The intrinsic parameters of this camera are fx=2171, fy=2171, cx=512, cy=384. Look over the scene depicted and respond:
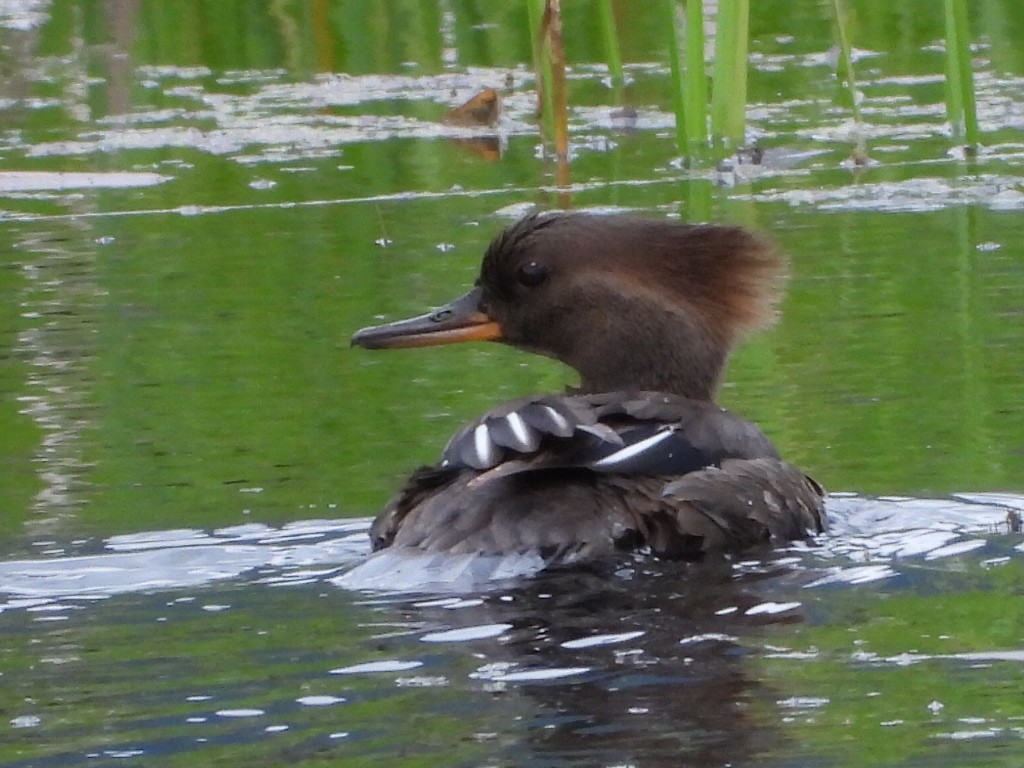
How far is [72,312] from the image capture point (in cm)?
769

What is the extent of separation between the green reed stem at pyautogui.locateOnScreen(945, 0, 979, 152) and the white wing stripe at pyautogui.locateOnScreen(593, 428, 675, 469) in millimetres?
3777

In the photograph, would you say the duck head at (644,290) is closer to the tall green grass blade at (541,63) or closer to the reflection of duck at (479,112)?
the tall green grass blade at (541,63)

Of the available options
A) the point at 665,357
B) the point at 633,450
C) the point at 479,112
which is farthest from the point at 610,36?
the point at 633,450

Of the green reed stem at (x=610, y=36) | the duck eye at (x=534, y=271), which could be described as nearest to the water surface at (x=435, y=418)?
the green reed stem at (x=610, y=36)

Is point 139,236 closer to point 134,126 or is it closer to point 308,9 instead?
point 134,126

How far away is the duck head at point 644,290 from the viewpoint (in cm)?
566

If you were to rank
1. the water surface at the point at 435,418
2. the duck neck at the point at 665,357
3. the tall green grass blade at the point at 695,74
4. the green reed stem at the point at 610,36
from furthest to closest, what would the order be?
1. the green reed stem at the point at 610,36
2. the tall green grass blade at the point at 695,74
3. the duck neck at the point at 665,357
4. the water surface at the point at 435,418

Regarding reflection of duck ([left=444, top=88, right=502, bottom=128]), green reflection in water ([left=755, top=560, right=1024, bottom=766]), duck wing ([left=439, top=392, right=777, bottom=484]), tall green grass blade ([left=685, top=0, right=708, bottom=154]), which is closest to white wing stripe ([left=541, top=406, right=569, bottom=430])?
duck wing ([left=439, top=392, right=777, bottom=484])

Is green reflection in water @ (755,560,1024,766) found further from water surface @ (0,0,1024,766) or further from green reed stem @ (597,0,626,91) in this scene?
green reed stem @ (597,0,626,91)

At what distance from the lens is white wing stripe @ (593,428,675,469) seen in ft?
15.3

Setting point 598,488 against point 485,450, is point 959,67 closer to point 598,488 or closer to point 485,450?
point 598,488

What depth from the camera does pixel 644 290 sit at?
566 centimetres

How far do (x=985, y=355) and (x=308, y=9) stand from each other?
9.03m

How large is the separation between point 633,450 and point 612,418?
0.16 metres
